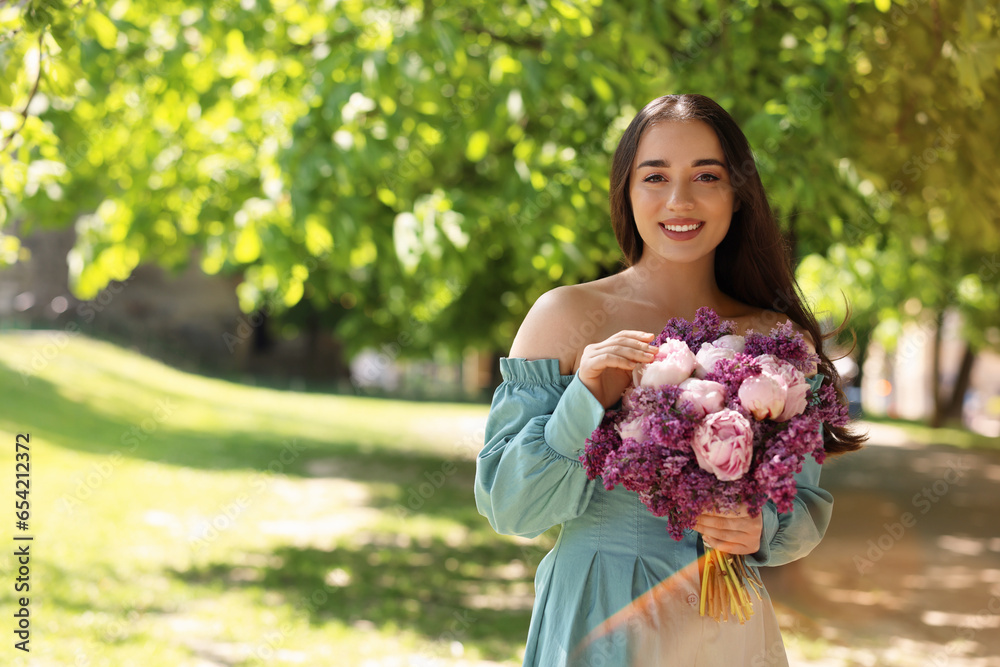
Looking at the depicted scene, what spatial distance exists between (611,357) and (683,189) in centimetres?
52

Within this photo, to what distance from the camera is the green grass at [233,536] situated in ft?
18.6

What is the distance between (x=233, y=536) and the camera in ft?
27.8

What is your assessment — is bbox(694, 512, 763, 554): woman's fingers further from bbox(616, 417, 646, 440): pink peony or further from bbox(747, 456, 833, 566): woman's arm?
bbox(616, 417, 646, 440): pink peony

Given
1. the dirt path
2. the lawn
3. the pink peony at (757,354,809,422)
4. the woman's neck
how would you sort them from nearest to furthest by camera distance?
the pink peony at (757,354,809,422)
the woman's neck
the lawn
the dirt path

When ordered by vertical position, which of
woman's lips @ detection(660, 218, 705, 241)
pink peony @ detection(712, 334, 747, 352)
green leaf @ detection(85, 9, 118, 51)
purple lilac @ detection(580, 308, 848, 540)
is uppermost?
green leaf @ detection(85, 9, 118, 51)

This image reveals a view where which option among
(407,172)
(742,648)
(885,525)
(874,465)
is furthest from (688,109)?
(874,465)

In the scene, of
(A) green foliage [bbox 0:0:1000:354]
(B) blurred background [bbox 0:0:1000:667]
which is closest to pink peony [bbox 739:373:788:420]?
(B) blurred background [bbox 0:0:1000:667]

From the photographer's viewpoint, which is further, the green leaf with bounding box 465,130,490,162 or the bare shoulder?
the green leaf with bounding box 465,130,490,162

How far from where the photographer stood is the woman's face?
2078 millimetres

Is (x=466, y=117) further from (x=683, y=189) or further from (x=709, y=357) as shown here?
(x=709, y=357)

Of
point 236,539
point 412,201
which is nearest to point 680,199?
point 412,201

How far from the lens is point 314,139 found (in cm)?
455

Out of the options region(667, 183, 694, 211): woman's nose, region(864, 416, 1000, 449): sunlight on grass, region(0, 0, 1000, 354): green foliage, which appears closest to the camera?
region(667, 183, 694, 211): woman's nose

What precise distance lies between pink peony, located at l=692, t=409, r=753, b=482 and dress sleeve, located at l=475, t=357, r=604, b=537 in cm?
24
